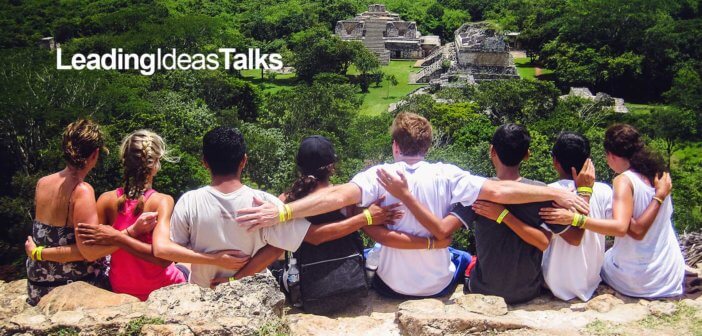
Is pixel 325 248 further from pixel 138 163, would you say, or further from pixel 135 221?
pixel 138 163

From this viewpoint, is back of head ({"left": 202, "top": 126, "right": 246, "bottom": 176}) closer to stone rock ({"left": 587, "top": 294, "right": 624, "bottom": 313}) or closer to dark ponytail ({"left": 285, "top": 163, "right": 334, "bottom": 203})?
dark ponytail ({"left": 285, "top": 163, "right": 334, "bottom": 203})

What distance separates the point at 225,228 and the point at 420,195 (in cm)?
153

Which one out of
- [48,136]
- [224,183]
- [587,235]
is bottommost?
[48,136]

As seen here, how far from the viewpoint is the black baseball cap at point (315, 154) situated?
5.12m

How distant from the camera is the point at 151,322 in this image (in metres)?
4.38

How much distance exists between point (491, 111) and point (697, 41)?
1945 cm

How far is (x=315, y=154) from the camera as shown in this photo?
5.13 m

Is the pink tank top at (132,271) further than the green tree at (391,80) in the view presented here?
No

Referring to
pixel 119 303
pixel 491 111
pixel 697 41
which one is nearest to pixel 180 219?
pixel 119 303

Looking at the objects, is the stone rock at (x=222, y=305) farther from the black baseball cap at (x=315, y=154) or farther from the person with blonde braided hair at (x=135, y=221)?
the black baseball cap at (x=315, y=154)

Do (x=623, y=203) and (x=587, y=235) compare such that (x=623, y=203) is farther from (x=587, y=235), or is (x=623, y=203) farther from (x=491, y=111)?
(x=491, y=111)

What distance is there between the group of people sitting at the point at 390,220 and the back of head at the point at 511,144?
0.01 meters

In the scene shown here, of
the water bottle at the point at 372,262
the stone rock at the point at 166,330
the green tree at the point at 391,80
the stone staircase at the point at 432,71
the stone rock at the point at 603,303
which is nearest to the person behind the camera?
the stone rock at the point at 166,330

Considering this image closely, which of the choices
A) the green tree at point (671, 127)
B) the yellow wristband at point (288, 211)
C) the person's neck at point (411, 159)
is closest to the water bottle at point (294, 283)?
the yellow wristband at point (288, 211)
